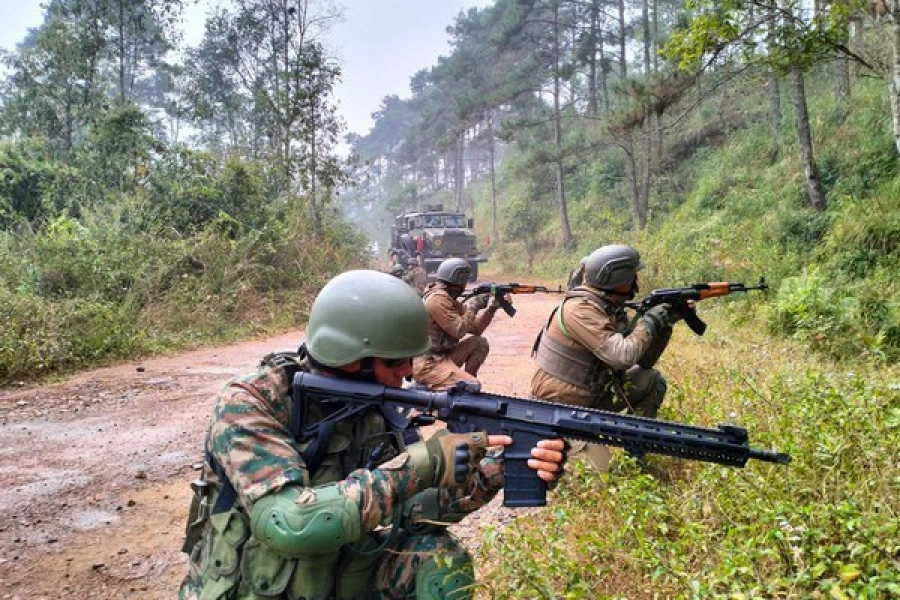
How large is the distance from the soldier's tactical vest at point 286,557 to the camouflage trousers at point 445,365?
90.3 inches

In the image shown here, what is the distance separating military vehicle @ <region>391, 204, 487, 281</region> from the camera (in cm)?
1778

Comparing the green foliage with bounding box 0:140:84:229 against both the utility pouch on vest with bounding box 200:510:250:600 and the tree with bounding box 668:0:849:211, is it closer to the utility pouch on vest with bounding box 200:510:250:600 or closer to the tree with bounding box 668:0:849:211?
the tree with bounding box 668:0:849:211

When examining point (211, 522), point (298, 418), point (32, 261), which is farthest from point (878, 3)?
point (32, 261)

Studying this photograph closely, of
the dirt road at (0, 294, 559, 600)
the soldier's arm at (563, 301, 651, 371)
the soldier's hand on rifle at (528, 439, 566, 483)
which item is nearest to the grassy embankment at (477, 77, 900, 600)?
the soldier's hand on rifle at (528, 439, 566, 483)

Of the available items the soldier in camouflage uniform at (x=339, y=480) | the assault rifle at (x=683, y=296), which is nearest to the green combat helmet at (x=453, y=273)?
the assault rifle at (x=683, y=296)

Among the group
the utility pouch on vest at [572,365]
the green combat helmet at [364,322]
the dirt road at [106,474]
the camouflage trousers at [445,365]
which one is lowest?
the dirt road at [106,474]

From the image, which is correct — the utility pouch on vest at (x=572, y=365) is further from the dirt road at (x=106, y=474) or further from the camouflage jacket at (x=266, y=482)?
the camouflage jacket at (x=266, y=482)

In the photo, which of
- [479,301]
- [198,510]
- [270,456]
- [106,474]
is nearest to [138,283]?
[106,474]

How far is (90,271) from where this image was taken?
392 inches

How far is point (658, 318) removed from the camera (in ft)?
13.0

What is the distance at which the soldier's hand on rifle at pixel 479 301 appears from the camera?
610 cm

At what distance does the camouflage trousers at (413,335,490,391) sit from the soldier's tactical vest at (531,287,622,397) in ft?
2.71

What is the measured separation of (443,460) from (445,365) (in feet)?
10.3

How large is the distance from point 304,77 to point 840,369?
14329 millimetres
